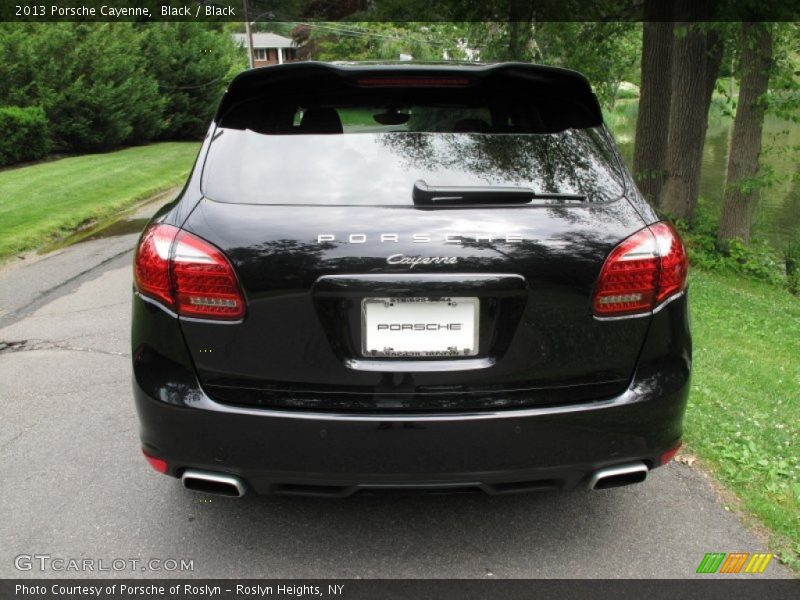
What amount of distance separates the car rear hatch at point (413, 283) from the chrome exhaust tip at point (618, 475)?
29cm

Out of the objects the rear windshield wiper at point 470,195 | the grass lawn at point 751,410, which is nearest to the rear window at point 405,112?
the rear windshield wiper at point 470,195

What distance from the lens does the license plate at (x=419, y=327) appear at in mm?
2240

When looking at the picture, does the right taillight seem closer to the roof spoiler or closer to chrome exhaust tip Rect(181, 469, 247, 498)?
the roof spoiler

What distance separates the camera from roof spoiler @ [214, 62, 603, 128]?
2686mm

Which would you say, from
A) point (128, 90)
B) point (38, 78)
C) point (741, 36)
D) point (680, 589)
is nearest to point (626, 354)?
point (680, 589)

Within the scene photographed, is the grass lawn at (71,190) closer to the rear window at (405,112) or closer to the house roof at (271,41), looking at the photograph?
the rear window at (405,112)

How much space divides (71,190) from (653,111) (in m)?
10.9

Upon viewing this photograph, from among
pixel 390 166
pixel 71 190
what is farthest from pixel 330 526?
pixel 71 190

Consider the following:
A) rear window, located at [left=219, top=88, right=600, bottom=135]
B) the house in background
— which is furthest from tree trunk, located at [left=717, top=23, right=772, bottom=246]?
the house in background

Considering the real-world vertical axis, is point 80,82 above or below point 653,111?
below

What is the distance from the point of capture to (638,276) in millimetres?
2342

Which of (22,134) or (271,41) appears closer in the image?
(22,134)

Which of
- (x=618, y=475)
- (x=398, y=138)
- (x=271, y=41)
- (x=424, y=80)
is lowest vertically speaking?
(x=271, y=41)

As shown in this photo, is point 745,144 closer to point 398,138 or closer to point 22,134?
point 398,138
